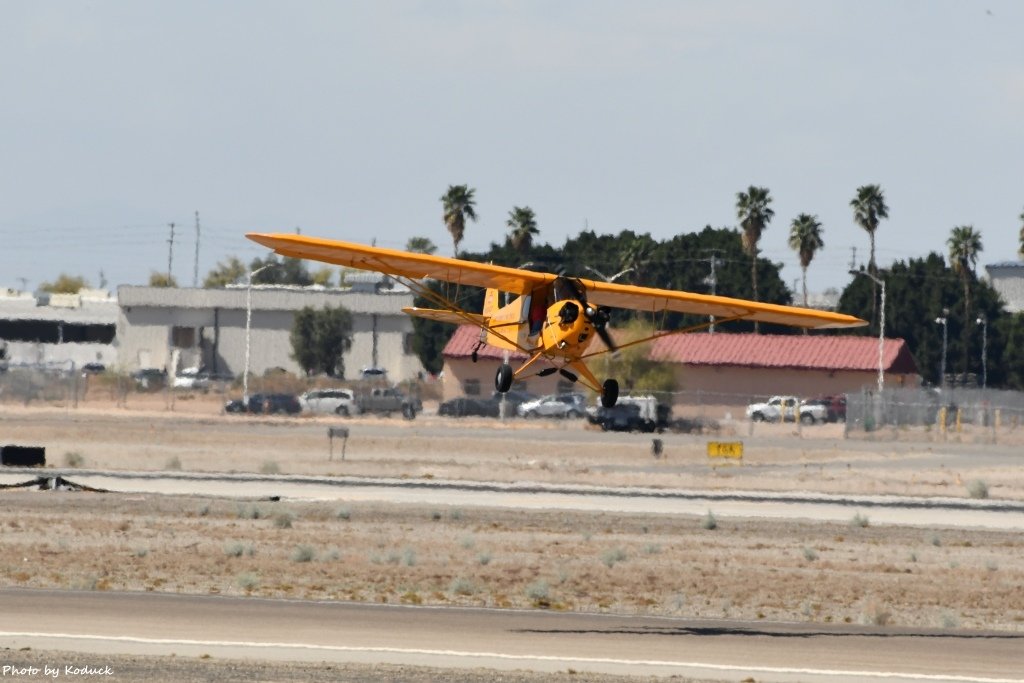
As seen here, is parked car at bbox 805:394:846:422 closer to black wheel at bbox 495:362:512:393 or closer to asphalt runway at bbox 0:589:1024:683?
black wheel at bbox 495:362:512:393

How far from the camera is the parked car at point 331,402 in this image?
98.9m

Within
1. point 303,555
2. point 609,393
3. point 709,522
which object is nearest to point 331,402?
point 709,522

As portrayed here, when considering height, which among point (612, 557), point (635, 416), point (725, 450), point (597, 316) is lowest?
point (612, 557)

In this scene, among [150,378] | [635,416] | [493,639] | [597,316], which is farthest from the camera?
[150,378]

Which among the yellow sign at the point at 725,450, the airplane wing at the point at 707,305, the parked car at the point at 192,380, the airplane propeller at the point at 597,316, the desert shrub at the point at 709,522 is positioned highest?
the airplane wing at the point at 707,305

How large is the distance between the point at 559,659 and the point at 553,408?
2943 inches

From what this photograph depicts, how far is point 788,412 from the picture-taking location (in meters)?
103

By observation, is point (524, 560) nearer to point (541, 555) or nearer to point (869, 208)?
point (541, 555)

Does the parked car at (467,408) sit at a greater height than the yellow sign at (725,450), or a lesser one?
greater

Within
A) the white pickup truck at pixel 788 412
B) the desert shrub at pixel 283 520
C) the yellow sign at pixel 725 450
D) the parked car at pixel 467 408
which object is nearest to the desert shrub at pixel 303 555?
the desert shrub at pixel 283 520

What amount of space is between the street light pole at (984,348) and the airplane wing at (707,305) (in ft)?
Answer: 324

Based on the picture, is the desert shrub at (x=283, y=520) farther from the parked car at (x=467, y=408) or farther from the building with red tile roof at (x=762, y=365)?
the building with red tile roof at (x=762, y=365)

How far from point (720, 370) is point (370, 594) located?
80.1m

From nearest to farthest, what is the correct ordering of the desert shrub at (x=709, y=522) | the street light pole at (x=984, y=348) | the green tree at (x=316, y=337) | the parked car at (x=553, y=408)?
the desert shrub at (x=709, y=522)
the parked car at (x=553, y=408)
the street light pole at (x=984, y=348)
the green tree at (x=316, y=337)
